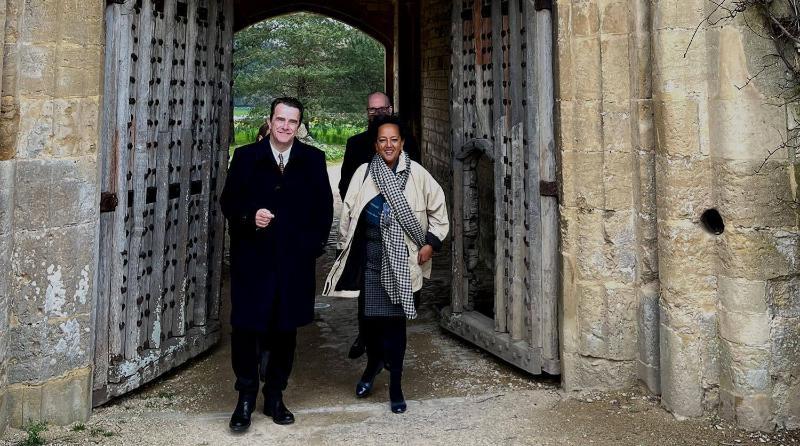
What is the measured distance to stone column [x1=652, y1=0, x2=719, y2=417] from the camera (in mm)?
3486

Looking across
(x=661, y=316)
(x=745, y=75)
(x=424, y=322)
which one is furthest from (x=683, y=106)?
(x=424, y=322)

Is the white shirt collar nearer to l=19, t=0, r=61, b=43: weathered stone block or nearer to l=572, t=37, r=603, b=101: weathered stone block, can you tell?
l=19, t=0, r=61, b=43: weathered stone block

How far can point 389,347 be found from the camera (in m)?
3.73

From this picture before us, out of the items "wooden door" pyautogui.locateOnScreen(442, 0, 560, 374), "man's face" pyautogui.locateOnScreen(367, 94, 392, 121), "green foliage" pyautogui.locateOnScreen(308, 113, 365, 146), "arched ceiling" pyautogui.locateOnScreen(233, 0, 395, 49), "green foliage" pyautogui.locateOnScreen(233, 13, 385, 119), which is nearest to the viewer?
"wooden door" pyautogui.locateOnScreen(442, 0, 560, 374)

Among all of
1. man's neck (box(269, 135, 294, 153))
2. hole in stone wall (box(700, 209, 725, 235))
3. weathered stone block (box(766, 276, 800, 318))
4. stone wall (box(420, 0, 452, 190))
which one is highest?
stone wall (box(420, 0, 452, 190))

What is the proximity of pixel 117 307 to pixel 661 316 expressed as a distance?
2.77 meters

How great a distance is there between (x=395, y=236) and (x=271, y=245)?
2.06ft

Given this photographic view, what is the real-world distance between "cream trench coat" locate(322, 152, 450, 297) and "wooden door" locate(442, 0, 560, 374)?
27.9 inches

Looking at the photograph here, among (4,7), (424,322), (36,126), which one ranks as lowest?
(424,322)

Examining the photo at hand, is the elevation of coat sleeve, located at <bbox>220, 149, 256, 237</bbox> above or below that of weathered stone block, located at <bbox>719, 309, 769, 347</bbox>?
above

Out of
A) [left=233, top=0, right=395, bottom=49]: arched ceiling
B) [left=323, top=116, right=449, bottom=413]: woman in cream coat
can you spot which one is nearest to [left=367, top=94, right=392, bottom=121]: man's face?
[left=323, top=116, right=449, bottom=413]: woman in cream coat

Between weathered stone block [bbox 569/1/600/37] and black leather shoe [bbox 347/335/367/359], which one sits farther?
black leather shoe [bbox 347/335/367/359]

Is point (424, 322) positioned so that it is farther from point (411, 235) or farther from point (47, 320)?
point (47, 320)

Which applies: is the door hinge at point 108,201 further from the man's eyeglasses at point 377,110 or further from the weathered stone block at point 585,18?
the weathered stone block at point 585,18
